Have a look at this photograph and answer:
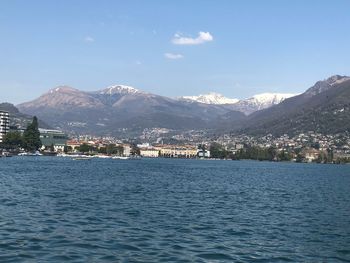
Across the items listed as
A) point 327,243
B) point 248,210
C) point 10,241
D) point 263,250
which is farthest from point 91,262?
point 248,210

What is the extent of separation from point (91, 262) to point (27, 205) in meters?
18.7

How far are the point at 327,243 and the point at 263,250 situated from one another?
4611 mm

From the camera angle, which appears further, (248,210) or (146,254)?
(248,210)

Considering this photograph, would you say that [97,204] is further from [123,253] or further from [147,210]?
[123,253]

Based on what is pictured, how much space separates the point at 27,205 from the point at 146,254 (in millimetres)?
17815

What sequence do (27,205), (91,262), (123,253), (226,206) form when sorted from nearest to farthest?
(91,262), (123,253), (27,205), (226,206)

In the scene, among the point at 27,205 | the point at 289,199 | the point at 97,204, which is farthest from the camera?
the point at 289,199

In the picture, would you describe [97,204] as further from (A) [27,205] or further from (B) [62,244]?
(B) [62,244]

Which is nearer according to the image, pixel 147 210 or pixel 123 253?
pixel 123 253

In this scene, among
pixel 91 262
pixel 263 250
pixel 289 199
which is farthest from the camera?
pixel 289 199

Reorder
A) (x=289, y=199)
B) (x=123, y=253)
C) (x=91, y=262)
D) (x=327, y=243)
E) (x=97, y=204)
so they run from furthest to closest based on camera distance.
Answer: (x=289, y=199), (x=97, y=204), (x=327, y=243), (x=123, y=253), (x=91, y=262)

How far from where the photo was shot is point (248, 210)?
44094 mm

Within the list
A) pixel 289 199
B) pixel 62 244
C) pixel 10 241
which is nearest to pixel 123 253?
pixel 62 244

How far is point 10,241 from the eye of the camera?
83.3 feet
